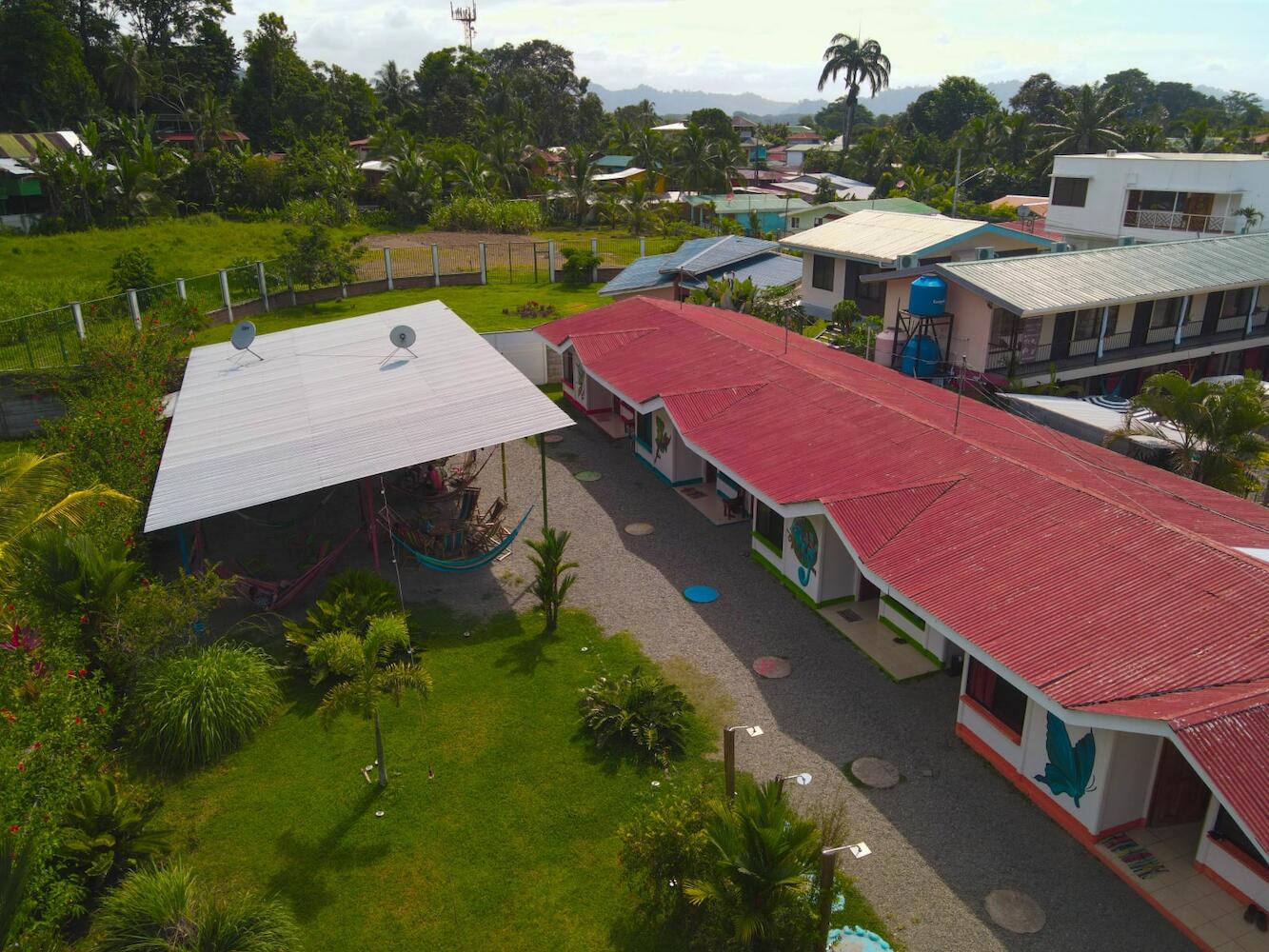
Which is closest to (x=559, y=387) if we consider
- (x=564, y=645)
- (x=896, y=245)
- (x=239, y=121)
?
(x=896, y=245)

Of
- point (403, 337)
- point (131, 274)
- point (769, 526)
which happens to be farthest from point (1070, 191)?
point (131, 274)

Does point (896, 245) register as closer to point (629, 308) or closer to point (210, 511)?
point (629, 308)

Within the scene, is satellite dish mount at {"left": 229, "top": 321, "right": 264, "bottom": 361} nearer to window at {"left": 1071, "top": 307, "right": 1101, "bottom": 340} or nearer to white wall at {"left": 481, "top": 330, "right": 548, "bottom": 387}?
white wall at {"left": 481, "top": 330, "right": 548, "bottom": 387}

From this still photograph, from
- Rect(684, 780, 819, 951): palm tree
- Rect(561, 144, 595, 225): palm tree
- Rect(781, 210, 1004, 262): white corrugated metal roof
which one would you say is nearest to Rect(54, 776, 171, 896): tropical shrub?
Rect(684, 780, 819, 951): palm tree

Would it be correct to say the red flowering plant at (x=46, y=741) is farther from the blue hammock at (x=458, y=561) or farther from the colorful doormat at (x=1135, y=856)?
the colorful doormat at (x=1135, y=856)

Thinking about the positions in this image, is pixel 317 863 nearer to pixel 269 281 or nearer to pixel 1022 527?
pixel 1022 527

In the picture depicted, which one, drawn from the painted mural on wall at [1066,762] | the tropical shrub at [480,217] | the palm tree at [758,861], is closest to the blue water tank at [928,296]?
the painted mural on wall at [1066,762]
